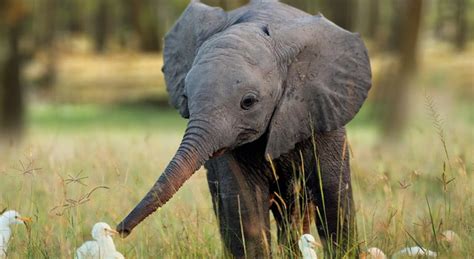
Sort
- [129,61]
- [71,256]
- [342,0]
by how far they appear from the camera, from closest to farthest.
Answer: [71,256] < [342,0] < [129,61]

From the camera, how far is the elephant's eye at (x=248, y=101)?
614 centimetres

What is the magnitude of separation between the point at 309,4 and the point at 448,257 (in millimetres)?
24152

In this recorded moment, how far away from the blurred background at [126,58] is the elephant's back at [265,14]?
14364 mm

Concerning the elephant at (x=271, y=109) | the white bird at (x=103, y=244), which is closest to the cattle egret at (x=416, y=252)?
the elephant at (x=271, y=109)

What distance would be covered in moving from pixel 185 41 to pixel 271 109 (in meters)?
1.18

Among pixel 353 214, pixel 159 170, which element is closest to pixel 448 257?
pixel 353 214

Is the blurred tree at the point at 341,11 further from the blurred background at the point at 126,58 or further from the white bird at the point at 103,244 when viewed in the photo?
the white bird at the point at 103,244

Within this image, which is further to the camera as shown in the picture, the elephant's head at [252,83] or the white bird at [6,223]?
the white bird at [6,223]

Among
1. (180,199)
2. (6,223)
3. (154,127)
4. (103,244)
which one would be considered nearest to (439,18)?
(154,127)

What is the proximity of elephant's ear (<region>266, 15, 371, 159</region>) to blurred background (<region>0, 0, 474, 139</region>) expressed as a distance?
1444cm

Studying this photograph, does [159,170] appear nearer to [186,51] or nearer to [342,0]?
[186,51]

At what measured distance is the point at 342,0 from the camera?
35.3 meters

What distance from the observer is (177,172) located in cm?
571

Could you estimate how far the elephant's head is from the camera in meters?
5.92
